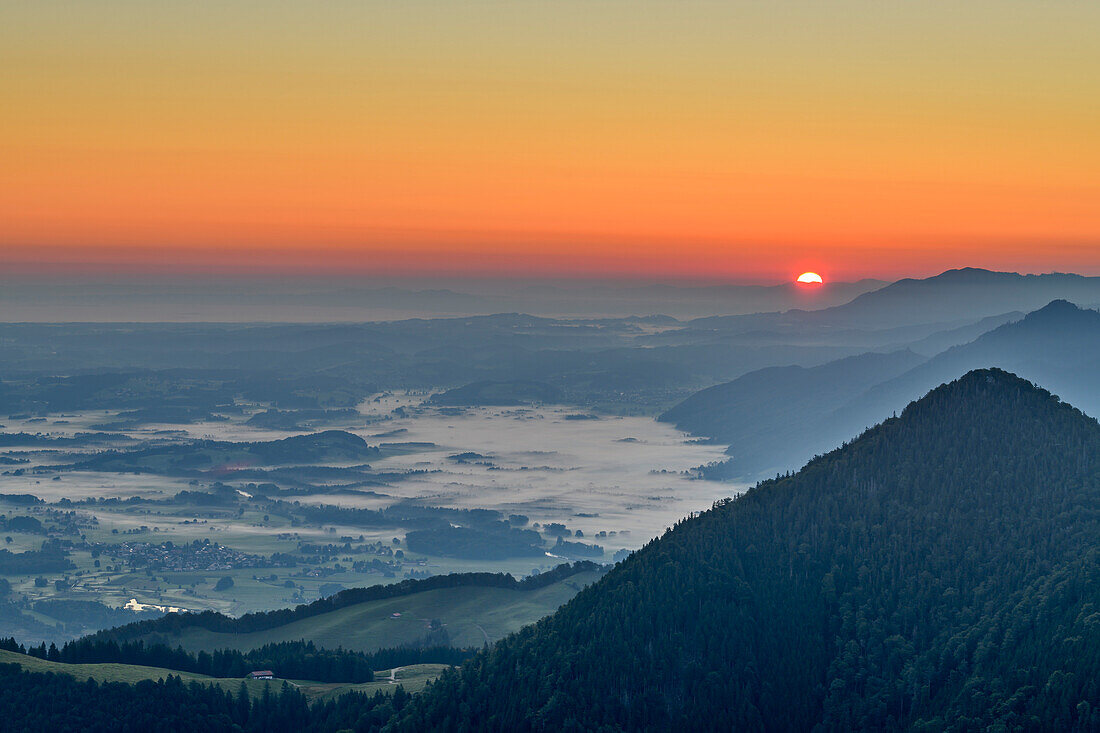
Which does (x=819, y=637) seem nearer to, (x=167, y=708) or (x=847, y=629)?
(x=847, y=629)

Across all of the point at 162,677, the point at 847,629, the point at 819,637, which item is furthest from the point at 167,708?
the point at 847,629

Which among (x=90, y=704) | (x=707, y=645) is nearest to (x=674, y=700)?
(x=707, y=645)

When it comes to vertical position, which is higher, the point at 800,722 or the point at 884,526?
the point at 884,526

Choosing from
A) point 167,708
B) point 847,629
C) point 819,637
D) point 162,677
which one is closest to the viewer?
point 167,708

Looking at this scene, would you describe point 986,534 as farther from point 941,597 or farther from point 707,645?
point 707,645

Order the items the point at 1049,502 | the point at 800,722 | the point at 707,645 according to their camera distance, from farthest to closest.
→ the point at 1049,502, the point at 707,645, the point at 800,722

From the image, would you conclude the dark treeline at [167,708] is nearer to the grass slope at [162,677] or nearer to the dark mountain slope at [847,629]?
the grass slope at [162,677]

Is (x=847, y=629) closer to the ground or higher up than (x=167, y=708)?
higher up
